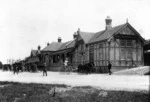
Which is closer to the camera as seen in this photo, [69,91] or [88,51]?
[69,91]

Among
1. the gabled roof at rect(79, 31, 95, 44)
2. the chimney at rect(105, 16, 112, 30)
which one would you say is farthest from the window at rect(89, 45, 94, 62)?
the chimney at rect(105, 16, 112, 30)

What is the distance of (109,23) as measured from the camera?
44469mm

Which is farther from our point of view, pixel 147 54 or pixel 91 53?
pixel 91 53

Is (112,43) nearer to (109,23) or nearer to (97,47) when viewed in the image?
(97,47)

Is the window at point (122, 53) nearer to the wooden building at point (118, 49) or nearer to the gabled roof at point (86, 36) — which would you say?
the wooden building at point (118, 49)

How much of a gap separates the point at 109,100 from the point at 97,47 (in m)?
27.4

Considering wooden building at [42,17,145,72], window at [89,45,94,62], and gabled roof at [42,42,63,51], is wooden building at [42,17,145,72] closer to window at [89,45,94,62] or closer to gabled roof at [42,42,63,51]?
window at [89,45,94,62]

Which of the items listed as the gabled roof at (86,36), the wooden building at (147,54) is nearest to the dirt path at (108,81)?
the wooden building at (147,54)

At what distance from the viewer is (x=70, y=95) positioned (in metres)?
13.5

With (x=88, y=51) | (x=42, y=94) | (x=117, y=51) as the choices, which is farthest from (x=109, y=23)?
(x=42, y=94)

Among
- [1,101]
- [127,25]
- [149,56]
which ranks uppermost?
[127,25]

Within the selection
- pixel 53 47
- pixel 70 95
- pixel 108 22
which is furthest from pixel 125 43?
pixel 53 47

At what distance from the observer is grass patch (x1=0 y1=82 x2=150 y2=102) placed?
1130 cm

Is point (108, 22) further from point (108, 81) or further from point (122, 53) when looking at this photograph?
point (108, 81)
